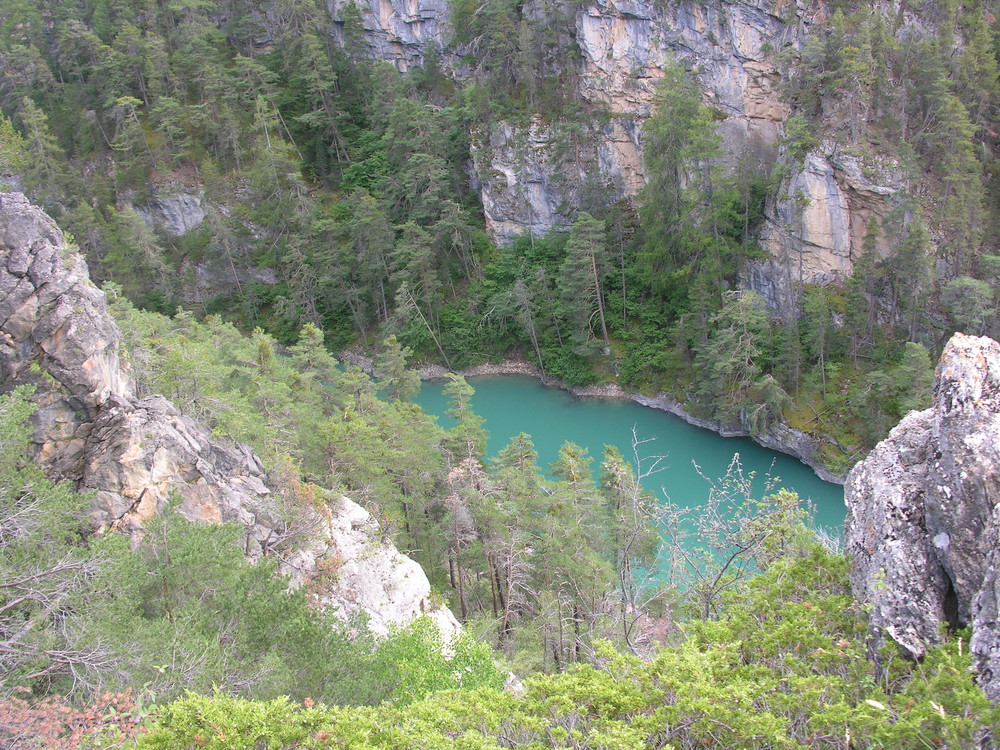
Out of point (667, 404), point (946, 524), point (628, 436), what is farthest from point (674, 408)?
point (946, 524)

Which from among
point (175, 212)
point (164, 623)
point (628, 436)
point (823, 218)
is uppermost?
point (823, 218)

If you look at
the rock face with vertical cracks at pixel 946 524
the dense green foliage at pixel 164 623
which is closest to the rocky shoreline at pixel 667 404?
the rock face with vertical cracks at pixel 946 524

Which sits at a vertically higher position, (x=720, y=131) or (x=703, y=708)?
(x=720, y=131)

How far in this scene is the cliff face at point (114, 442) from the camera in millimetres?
10703

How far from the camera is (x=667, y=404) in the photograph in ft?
101

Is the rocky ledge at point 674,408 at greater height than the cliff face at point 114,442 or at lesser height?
lesser

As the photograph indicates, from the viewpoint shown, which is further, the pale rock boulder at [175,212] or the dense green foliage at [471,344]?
the pale rock boulder at [175,212]

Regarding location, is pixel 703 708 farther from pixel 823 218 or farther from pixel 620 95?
pixel 620 95

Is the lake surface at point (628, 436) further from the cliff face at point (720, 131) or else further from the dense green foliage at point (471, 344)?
the cliff face at point (720, 131)

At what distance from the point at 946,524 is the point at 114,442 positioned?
1114 centimetres

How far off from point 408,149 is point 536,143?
7.57 metres

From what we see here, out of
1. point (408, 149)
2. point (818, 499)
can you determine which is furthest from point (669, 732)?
point (408, 149)

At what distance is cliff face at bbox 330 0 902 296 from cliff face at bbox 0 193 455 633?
23.1m

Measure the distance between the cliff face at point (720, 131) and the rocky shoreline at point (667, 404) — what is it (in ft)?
18.7
